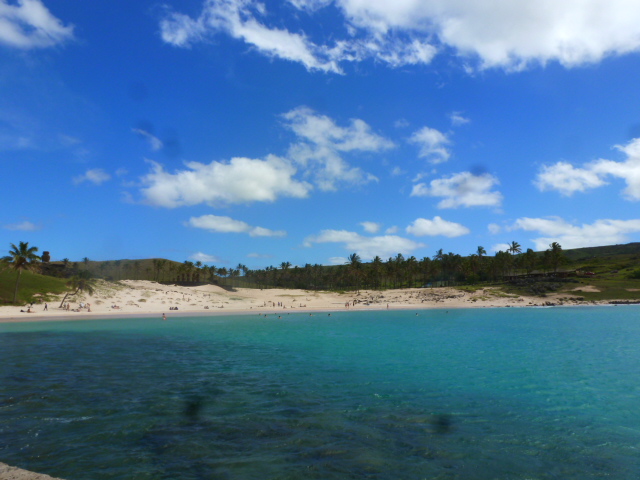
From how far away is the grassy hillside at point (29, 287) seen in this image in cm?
7594

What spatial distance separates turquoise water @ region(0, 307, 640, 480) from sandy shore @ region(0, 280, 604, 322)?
166 ft

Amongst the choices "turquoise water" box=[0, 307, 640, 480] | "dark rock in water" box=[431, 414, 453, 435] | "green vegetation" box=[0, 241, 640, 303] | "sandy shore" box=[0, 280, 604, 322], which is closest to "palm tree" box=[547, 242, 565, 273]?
"green vegetation" box=[0, 241, 640, 303]

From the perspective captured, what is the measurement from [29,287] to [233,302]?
5109cm

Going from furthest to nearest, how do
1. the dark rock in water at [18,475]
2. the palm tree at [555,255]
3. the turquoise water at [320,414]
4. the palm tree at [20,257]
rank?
the palm tree at [555,255] < the palm tree at [20,257] < the turquoise water at [320,414] < the dark rock in water at [18,475]

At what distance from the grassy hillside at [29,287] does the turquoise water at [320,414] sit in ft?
182

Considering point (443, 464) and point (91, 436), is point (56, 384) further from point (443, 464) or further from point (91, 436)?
point (443, 464)

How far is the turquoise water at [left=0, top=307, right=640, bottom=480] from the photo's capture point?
1076 centimetres

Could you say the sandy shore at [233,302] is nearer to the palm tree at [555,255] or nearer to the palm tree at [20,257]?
the palm tree at [20,257]

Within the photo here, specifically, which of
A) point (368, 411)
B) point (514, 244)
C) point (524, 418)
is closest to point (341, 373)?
point (368, 411)

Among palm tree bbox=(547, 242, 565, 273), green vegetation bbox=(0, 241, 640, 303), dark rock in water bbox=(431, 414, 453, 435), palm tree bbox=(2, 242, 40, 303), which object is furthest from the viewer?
palm tree bbox=(547, 242, 565, 273)

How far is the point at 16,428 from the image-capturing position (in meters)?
13.3

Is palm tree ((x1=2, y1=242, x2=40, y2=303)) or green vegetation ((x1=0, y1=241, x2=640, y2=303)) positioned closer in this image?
palm tree ((x1=2, y1=242, x2=40, y2=303))

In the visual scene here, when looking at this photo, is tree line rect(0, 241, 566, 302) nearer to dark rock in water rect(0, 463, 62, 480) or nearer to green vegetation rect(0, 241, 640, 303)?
green vegetation rect(0, 241, 640, 303)

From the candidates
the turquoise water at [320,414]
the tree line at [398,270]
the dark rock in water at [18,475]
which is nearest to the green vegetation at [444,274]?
the tree line at [398,270]
